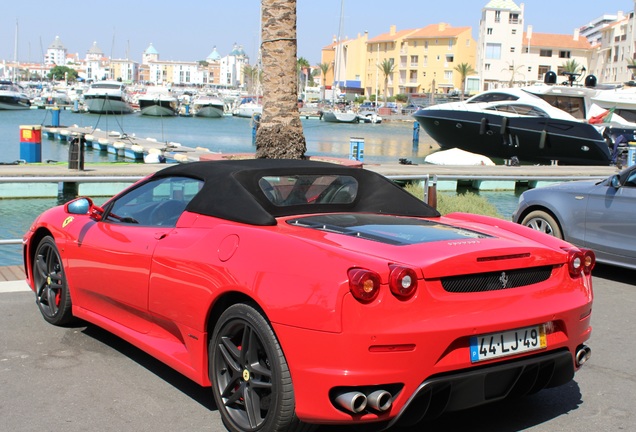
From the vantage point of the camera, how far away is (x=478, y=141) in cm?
3397

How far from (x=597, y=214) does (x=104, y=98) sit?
74.7 metres

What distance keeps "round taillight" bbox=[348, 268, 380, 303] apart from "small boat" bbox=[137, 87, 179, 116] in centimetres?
7950

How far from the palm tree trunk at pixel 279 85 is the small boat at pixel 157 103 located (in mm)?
70369

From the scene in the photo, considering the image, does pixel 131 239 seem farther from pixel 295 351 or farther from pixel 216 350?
pixel 295 351

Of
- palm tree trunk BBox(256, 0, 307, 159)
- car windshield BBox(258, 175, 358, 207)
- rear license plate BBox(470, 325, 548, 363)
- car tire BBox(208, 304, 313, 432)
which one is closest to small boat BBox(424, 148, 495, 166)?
palm tree trunk BBox(256, 0, 307, 159)

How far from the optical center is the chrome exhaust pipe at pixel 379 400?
367cm

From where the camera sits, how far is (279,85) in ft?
41.1

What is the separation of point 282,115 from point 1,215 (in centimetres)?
441

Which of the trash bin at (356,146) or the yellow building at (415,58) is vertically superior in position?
the yellow building at (415,58)

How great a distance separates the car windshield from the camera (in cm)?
500

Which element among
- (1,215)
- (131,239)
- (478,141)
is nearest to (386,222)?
(131,239)

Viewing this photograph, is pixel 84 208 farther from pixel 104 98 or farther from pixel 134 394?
pixel 104 98

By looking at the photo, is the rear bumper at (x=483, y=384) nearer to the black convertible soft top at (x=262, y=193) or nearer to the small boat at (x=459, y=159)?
the black convertible soft top at (x=262, y=193)

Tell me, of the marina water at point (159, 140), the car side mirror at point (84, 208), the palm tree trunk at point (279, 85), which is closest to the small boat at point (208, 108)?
the marina water at point (159, 140)
